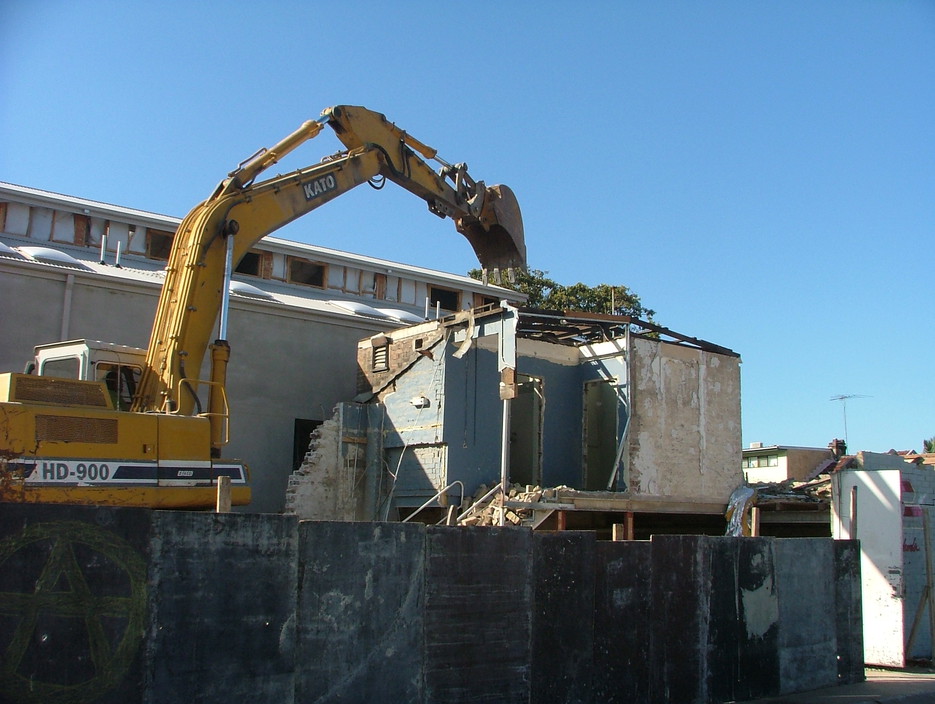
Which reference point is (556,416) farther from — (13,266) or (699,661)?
(13,266)

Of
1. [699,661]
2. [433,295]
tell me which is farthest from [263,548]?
[433,295]

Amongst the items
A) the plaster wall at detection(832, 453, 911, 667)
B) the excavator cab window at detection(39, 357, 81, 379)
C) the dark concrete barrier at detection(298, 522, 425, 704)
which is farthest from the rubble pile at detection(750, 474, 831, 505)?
the excavator cab window at detection(39, 357, 81, 379)

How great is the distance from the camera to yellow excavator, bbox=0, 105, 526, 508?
952cm

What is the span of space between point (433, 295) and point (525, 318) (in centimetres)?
1142

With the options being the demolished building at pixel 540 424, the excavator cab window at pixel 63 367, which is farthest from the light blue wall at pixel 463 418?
the excavator cab window at pixel 63 367

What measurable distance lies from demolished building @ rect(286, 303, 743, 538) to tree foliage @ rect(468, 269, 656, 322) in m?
19.1

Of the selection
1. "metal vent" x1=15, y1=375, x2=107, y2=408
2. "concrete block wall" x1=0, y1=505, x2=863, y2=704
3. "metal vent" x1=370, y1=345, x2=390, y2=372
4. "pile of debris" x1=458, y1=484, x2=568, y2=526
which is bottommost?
"concrete block wall" x1=0, y1=505, x2=863, y2=704

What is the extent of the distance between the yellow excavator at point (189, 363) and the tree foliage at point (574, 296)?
824 inches

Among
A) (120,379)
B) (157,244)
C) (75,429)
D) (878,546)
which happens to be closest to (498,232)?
(120,379)

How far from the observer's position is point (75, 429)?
9.69 m

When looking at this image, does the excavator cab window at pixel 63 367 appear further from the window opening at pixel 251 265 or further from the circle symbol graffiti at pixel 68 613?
the window opening at pixel 251 265

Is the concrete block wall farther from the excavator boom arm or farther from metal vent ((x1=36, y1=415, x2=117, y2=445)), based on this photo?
the excavator boom arm

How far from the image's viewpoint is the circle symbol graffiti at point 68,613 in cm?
581

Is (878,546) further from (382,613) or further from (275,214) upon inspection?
(275,214)
